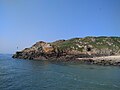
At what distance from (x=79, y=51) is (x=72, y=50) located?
5.05m

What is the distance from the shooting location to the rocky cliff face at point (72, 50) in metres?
146

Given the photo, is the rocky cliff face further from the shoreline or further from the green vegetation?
the shoreline

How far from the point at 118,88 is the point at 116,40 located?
154523 mm

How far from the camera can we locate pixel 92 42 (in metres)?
184

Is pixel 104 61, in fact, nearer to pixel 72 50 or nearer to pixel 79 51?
pixel 79 51

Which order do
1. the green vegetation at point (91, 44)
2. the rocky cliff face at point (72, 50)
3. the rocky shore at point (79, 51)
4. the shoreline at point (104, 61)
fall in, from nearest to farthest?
the shoreline at point (104, 61) < the rocky shore at point (79, 51) < the rocky cliff face at point (72, 50) < the green vegetation at point (91, 44)

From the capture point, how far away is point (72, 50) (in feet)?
517

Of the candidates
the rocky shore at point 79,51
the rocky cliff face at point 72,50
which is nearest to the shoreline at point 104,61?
the rocky shore at point 79,51

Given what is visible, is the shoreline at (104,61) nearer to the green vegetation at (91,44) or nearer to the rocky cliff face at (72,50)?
the rocky cliff face at (72,50)

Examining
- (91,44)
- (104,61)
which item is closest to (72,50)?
(91,44)

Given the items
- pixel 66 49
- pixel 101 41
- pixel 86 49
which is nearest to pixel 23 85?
pixel 66 49

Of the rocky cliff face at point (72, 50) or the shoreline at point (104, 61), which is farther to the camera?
the rocky cliff face at point (72, 50)

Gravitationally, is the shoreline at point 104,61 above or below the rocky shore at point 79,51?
below

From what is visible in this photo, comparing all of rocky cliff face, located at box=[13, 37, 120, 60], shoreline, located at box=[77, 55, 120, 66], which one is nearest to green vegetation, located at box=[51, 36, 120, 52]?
rocky cliff face, located at box=[13, 37, 120, 60]
